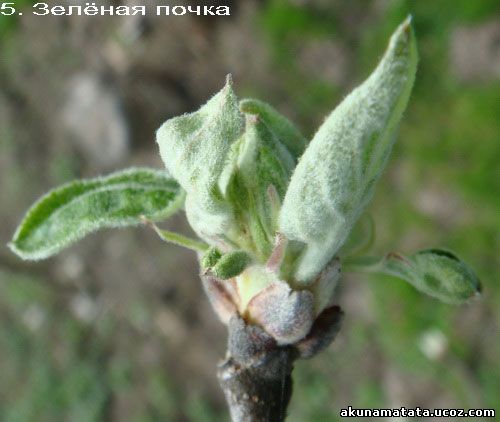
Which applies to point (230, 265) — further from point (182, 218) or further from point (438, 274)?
point (182, 218)

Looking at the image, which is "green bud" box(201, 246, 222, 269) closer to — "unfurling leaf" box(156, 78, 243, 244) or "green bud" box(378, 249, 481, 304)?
"unfurling leaf" box(156, 78, 243, 244)

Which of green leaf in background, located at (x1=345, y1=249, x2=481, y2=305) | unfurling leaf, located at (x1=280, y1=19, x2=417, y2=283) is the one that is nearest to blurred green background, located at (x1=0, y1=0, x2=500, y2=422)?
green leaf in background, located at (x1=345, y1=249, x2=481, y2=305)

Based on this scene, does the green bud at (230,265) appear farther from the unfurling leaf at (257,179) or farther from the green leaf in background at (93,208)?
the green leaf in background at (93,208)

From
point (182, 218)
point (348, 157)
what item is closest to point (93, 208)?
point (348, 157)

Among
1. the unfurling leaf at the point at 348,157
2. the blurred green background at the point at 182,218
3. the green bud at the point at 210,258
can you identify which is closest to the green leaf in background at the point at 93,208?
the green bud at the point at 210,258

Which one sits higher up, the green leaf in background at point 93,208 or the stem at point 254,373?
the green leaf in background at point 93,208

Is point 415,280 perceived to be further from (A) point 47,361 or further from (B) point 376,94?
(A) point 47,361
